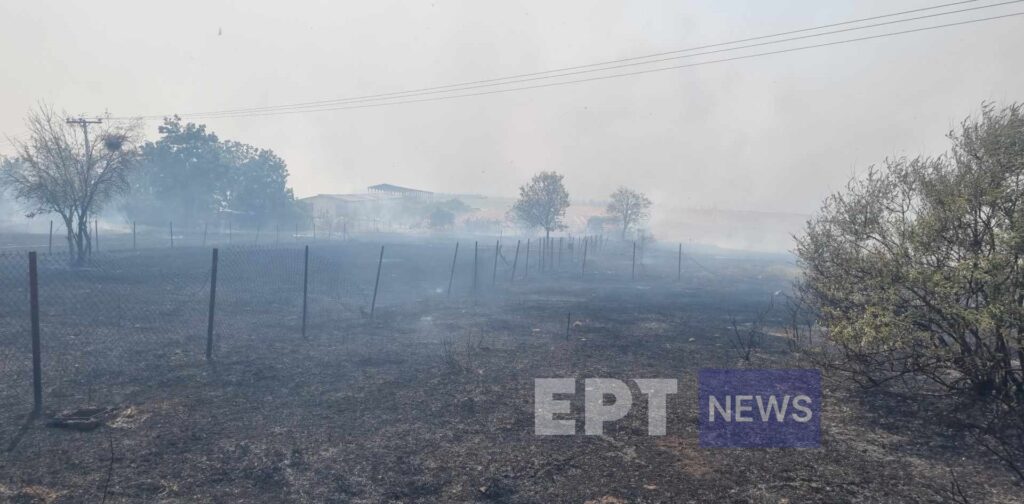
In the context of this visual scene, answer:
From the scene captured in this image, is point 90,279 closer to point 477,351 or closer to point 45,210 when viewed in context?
point 45,210

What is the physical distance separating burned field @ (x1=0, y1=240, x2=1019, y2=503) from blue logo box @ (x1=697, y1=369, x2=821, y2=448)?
0.24m

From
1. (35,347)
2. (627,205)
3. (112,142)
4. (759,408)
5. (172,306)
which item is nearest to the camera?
(35,347)

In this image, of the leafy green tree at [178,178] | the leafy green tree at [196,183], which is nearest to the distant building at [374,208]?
the leafy green tree at [196,183]

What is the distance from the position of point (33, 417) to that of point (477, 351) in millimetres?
6886

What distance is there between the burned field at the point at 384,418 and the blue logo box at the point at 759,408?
0.77 feet

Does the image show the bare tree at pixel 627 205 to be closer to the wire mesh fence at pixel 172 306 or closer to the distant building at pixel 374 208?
the wire mesh fence at pixel 172 306

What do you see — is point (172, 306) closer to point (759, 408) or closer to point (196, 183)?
point (759, 408)

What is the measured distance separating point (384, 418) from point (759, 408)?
18.7 ft

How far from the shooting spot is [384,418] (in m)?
6.96

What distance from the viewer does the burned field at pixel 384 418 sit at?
5.20 m

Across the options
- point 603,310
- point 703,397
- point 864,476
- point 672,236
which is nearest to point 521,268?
point 603,310

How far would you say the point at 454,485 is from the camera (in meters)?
5.26

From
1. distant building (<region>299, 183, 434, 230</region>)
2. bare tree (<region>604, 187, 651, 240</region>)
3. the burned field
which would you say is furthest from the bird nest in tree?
distant building (<region>299, 183, 434, 230</region>)

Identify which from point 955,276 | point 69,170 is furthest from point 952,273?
point 69,170
